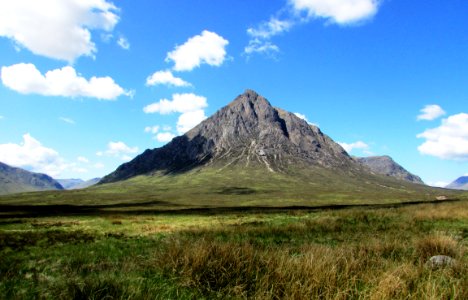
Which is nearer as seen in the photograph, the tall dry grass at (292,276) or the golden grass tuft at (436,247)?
the tall dry grass at (292,276)

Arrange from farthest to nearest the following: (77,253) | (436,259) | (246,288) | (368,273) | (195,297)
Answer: (77,253) → (436,259) → (368,273) → (246,288) → (195,297)

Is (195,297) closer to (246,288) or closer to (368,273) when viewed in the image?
(246,288)

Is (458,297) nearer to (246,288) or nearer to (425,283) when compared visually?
(425,283)

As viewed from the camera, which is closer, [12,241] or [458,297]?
[458,297]

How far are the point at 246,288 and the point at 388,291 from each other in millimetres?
2517

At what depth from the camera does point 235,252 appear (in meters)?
8.34

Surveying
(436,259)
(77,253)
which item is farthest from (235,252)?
(77,253)

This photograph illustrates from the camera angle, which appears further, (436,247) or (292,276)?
(436,247)

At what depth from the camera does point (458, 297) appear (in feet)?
21.7

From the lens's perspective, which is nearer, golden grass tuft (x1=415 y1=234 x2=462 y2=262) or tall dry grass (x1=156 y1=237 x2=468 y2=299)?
tall dry grass (x1=156 y1=237 x2=468 y2=299)

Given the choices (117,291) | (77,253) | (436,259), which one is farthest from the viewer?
(77,253)

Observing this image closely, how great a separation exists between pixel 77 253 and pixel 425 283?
15.0 meters

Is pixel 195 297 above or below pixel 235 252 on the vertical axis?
below

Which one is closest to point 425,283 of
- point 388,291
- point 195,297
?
point 388,291
